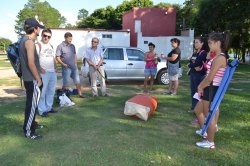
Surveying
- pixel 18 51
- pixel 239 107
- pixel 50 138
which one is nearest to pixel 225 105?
pixel 239 107

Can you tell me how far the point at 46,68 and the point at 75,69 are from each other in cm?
175

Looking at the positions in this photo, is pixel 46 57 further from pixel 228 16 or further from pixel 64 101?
pixel 228 16

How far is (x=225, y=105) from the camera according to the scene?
7.86 metres

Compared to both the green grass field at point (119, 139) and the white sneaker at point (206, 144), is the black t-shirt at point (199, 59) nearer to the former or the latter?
the green grass field at point (119, 139)

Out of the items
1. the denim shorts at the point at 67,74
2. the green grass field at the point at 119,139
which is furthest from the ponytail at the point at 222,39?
the denim shorts at the point at 67,74

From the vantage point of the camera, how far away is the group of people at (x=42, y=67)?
493 cm

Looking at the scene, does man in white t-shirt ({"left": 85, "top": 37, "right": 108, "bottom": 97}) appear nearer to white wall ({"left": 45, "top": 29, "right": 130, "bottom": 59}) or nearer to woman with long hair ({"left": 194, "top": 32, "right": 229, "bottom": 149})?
woman with long hair ({"left": 194, "top": 32, "right": 229, "bottom": 149})

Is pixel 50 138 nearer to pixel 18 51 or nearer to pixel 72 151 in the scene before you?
pixel 72 151

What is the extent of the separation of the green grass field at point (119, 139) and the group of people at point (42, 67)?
1.18ft

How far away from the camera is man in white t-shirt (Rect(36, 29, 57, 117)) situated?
649 centimetres

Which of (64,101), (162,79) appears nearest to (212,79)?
(64,101)

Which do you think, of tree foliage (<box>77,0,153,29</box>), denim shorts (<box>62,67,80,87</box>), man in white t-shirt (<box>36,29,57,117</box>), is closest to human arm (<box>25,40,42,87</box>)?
man in white t-shirt (<box>36,29,57,117</box>)

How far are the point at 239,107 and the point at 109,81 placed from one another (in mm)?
6311

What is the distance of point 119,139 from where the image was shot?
5156 mm
